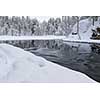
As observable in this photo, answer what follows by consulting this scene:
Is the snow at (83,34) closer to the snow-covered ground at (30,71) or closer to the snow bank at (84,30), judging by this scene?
the snow bank at (84,30)

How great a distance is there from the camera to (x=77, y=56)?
10.6 feet

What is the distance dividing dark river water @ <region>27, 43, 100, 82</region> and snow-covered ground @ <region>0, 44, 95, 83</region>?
0.25 ft

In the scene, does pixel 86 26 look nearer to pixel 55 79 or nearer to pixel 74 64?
pixel 74 64

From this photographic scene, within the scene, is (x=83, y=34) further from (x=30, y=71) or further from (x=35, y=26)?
(x=30, y=71)

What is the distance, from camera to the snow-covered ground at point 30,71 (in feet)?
10.2

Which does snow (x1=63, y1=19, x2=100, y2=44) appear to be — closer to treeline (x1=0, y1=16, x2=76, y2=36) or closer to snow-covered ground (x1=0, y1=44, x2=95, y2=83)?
treeline (x1=0, y1=16, x2=76, y2=36)

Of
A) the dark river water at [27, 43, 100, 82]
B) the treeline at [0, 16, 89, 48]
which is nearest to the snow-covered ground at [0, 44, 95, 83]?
the dark river water at [27, 43, 100, 82]

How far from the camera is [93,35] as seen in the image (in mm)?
3256

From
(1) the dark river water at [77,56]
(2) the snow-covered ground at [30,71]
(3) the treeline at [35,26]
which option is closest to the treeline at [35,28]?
(3) the treeline at [35,26]

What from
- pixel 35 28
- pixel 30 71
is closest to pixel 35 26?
pixel 35 28

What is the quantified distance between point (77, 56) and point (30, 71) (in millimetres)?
700
